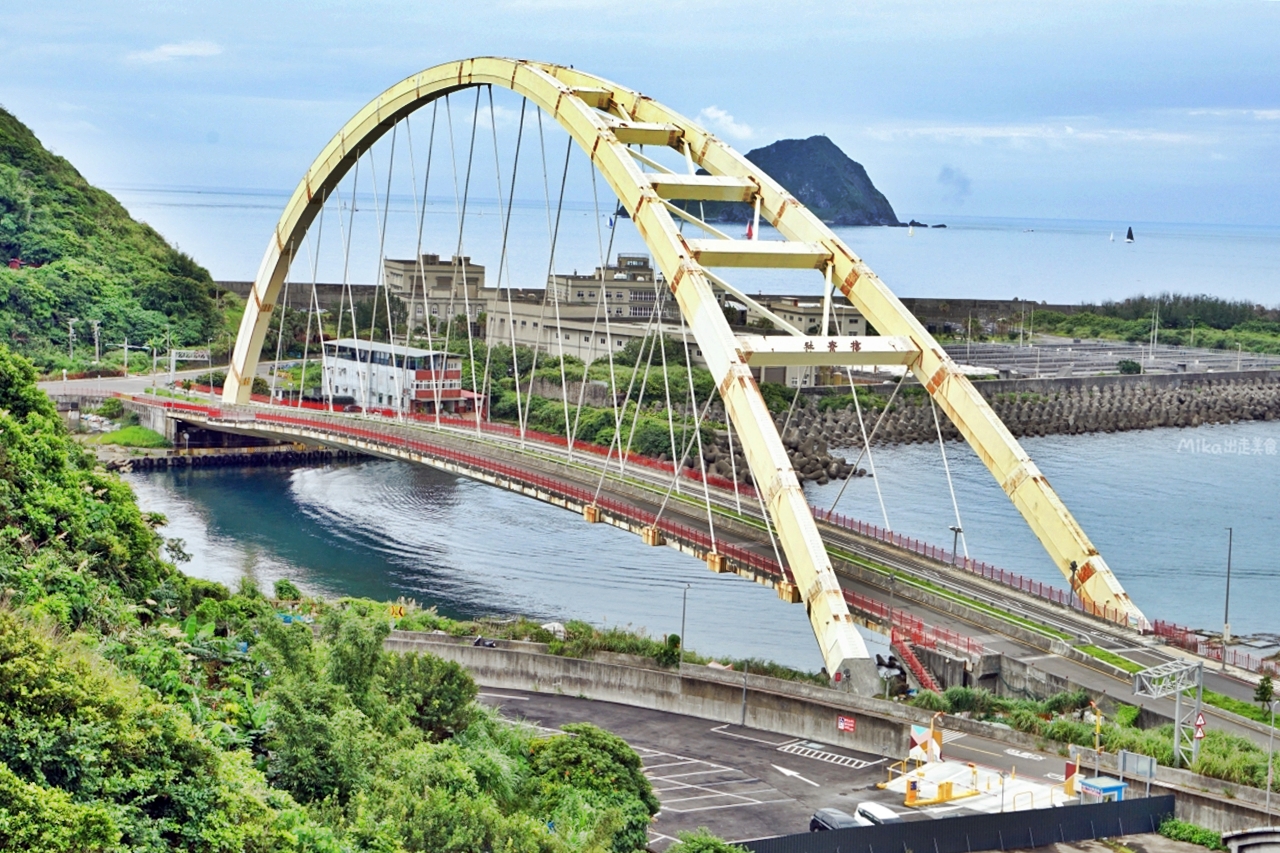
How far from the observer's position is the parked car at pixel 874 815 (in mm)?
23344

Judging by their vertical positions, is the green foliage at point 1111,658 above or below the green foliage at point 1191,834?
above

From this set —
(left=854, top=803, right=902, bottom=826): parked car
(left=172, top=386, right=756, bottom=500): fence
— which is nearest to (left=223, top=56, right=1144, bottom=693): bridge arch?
(left=854, top=803, right=902, bottom=826): parked car

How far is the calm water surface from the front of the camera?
4734 cm

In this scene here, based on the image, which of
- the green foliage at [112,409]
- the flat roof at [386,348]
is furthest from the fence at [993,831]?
the green foliage at [112,409]

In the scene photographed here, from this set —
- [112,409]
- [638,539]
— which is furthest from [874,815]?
[112,409]

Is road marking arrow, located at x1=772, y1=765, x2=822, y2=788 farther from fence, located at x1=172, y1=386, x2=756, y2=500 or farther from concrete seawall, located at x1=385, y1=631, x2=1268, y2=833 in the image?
fence, located at x1=172, y1=386, x2=756, y2=500

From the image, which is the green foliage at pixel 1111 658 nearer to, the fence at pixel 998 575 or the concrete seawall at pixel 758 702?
the fence at pixel 998 575

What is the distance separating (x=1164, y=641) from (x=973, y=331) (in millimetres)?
81559

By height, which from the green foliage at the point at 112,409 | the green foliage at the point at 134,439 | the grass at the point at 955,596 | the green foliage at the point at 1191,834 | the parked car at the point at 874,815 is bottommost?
the green foliage at the point at 1191,834

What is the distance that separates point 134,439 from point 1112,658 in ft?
173

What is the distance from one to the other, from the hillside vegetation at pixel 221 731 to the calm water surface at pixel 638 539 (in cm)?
1837

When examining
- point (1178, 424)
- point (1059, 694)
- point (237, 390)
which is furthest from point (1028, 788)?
point (1178, 424)

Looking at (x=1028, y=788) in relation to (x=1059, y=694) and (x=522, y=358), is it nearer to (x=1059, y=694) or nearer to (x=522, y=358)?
(x=1059, y=694)

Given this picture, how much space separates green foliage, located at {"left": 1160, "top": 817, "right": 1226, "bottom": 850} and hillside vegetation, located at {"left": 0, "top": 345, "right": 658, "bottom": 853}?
775cm
